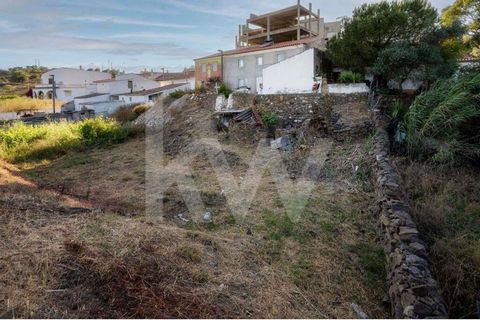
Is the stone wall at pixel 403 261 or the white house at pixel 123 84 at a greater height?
the white house at pixel 123 84

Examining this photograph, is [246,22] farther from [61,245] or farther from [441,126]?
[61,245]

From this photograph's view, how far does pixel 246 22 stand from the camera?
2716 cm

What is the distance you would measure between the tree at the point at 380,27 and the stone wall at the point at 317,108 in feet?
7.88

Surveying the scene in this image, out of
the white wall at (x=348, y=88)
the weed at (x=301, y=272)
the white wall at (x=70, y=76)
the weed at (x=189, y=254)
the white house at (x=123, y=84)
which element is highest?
the white wall at (x=70, y=76)

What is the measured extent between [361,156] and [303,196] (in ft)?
7.83

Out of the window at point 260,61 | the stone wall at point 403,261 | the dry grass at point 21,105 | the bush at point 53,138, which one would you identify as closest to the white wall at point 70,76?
the dry grass at point 21,105

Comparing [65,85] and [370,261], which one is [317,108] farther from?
[65,85]

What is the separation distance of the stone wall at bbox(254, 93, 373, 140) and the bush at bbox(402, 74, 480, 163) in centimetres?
353

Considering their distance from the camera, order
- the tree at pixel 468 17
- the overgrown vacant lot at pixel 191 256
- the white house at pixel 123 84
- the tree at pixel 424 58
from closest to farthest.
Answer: the overgrown vacant lot at pixel 191 256 → the tree at pixel 468 17 → the tree at pixel 424 58 → the white house at pixel 123 84

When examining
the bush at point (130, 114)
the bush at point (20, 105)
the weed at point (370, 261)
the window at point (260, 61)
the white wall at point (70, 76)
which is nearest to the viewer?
the weed at point (370, 261)

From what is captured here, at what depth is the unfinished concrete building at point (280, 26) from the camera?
2467cm

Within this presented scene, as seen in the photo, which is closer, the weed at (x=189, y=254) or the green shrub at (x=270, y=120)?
the weed at (x=189, y=254)

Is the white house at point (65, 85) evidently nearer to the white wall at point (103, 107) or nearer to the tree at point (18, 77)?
the white wall at point (103, 107)

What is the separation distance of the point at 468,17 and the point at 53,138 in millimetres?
17666
